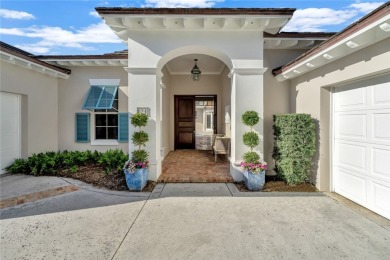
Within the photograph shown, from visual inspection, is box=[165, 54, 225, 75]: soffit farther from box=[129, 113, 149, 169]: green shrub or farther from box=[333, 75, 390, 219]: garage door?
box=[333, 75, 390, 219]: garage door

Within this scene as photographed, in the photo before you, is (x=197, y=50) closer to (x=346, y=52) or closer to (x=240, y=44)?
(x=240, y=44)

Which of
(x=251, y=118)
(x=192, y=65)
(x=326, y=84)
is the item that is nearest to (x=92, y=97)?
(x=192, y=65)

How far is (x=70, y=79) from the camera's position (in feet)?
24.4

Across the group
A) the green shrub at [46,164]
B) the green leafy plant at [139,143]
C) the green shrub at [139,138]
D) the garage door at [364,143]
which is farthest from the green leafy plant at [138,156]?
the garage door at [364,143]

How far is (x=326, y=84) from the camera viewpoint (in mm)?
4320

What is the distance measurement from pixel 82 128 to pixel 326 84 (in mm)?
7621

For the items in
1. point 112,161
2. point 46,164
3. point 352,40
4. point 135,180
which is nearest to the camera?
point 352,40

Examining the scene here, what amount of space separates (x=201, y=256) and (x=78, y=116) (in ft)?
22.7

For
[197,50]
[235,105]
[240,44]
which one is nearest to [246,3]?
[240,44]

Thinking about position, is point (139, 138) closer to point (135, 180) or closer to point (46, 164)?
point (135, 180)

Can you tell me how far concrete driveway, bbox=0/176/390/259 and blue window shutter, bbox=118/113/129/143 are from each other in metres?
3.26

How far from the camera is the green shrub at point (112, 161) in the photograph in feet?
18.2

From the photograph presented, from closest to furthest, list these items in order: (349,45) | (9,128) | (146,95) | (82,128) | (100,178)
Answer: (349,45), (146,95), (100,178), (9,128), (82,128)

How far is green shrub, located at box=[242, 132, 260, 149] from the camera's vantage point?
15.4ft
